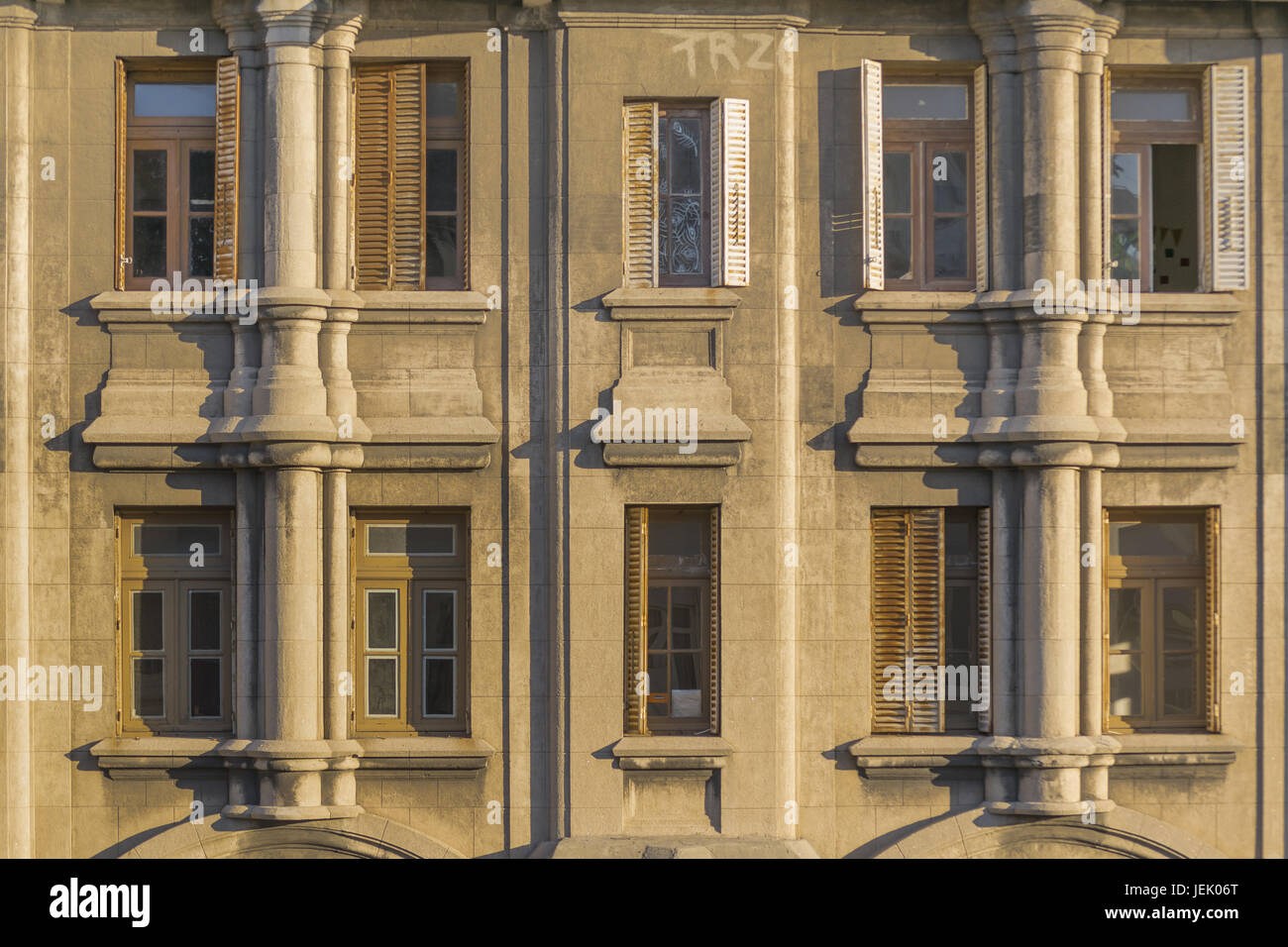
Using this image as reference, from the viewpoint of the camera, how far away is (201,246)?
55.5 ft

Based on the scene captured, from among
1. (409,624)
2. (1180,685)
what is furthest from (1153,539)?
(409,624)

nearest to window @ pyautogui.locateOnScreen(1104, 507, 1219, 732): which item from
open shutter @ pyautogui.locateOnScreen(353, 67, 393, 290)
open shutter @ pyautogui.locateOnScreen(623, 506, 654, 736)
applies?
open shutter @ pyautogui.locateOnScreen(623, 506, 654, 736)

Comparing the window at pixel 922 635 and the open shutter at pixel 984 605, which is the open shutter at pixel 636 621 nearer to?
the window at pixel 922 635

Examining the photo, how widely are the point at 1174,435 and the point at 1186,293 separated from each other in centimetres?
154

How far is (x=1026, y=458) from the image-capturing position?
16.3 meters

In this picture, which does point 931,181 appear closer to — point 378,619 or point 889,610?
point 889,610

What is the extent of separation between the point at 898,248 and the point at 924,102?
5.09 ft

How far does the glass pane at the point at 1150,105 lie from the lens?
56.5ft

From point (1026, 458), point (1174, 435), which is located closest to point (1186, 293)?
point (1174, 435)

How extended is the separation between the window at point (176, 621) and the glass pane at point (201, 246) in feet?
8.28

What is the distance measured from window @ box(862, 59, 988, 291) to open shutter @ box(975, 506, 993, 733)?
8.23 ft

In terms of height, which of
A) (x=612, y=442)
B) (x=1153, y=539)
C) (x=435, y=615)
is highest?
(x=612, y=442)

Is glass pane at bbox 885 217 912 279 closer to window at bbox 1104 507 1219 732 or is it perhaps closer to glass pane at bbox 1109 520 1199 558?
window at bbox 1104 507 1219 732

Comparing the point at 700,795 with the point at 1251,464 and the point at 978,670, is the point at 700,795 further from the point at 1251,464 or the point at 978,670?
the point at 1251,464
